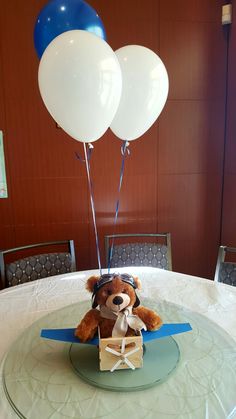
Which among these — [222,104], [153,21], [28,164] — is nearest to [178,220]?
[222,104]

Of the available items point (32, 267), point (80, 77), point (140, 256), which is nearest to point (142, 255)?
point (140, 256)

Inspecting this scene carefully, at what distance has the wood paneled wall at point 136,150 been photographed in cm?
229

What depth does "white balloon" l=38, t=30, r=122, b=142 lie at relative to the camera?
1.01m

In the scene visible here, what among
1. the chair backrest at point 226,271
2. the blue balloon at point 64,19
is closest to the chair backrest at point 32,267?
the chair backrest at point 226,271

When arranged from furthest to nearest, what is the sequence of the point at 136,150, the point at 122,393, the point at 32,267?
the point at 136,150 → the point at 32,267 → the point at 122,393

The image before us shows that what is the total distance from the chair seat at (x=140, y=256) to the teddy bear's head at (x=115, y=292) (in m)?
0.95

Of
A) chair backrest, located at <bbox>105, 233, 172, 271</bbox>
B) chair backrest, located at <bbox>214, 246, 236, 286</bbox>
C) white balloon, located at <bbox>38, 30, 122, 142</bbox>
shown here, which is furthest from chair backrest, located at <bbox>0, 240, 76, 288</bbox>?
white balloon, located at <bbox>38, 30, 122, 142</bbox>

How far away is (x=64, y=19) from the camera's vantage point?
50.8 inches

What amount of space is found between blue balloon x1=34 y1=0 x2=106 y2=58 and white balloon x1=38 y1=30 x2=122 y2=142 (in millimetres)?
307

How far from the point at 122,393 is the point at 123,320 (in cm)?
20

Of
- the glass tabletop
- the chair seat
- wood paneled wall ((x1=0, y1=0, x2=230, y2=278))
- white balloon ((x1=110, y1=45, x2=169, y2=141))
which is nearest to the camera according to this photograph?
the glass tabletop

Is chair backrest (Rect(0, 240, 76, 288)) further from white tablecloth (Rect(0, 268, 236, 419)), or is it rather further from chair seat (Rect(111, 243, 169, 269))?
chair seat (Rect(111, 243, 169, 269))

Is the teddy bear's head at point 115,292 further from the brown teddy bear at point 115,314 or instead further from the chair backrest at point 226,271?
the chair backrest at point 226,271

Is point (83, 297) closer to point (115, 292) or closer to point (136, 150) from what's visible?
point (115, 292)
